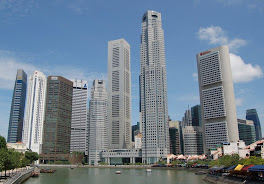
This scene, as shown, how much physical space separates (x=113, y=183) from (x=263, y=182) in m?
57.0

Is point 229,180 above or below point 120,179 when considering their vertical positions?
above

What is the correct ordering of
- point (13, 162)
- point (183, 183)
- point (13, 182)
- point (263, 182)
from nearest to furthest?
1. point (263, 182)
2. point (13, 182)
3. point (13, 162)
4. point (183, 183)

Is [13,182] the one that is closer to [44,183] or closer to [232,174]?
[44,183]

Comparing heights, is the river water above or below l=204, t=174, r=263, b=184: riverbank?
below

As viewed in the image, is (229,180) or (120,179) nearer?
(229,180)

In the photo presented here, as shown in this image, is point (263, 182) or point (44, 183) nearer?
point (263, 182)

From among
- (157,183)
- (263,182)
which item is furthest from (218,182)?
(263,182)

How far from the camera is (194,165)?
187750 mm

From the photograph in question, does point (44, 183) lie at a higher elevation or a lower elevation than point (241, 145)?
lower

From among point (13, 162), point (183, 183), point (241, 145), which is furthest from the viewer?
point (241, 145)

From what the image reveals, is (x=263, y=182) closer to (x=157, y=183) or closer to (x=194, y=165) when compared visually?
(x=157, y=183)

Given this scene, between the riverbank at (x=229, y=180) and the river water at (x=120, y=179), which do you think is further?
the river water at (x=120, y=179)

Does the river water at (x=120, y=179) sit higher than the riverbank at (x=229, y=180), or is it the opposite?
the riverbank at (x=229, y=180)

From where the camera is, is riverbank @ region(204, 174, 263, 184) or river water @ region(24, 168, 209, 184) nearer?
riverbank @ region(204, 174, 263, 184)
